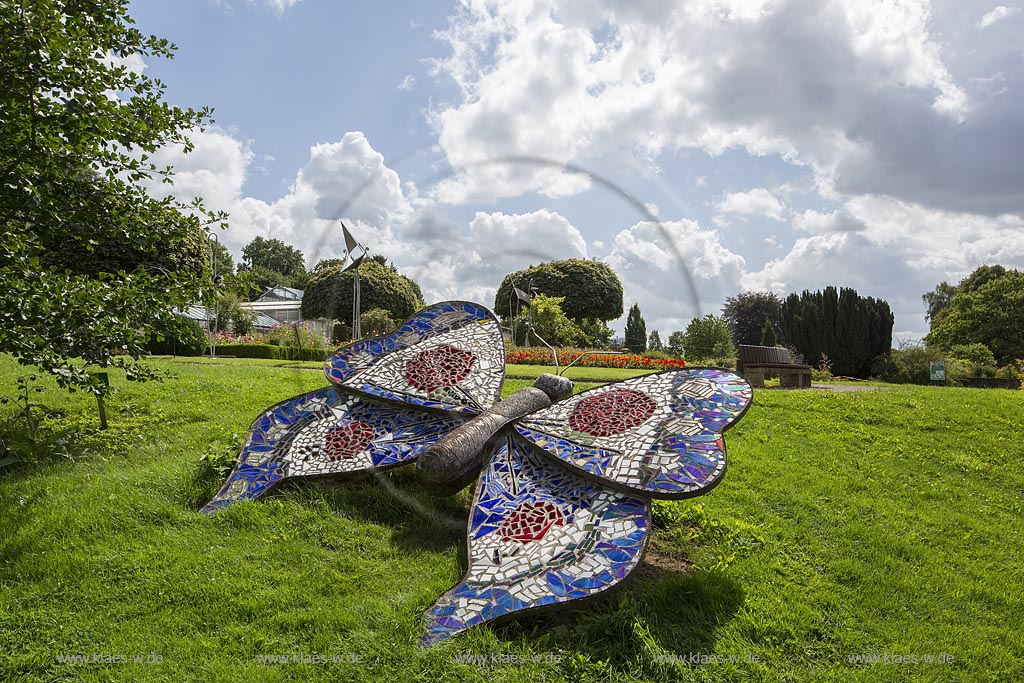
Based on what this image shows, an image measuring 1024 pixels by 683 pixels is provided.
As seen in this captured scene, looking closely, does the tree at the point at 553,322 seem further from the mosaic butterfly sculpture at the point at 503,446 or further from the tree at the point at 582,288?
the mosaic butterfly sculpture at the point at 503,446

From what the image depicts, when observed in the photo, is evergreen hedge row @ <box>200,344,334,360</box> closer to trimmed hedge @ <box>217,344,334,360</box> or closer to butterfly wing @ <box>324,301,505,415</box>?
trimmed hedge @ <box>217,344,334,360</box>

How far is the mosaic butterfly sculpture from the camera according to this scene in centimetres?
381

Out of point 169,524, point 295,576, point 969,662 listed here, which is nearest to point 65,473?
point 169,524

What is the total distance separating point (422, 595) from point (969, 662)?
3.92 metres

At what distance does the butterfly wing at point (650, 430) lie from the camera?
425cm

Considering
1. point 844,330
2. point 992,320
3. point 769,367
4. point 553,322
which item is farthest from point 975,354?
point 553,322

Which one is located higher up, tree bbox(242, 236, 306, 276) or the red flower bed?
tree bbox(242, 236, 306, 276)

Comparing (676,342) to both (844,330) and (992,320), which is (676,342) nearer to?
(844,330)

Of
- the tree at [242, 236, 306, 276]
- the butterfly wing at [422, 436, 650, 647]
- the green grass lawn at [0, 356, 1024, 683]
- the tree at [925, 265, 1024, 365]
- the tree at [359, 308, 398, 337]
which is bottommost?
the green grass lawn at [0, 356, 1024, 683]

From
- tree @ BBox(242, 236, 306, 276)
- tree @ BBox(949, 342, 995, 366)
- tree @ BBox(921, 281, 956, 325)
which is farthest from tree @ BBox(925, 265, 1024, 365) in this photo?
tree @ BBox(242, 236, 306, 276)

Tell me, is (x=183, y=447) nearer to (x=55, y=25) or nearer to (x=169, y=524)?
(x=169, y=524)

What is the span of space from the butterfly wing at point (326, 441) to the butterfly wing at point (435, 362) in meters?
0.16

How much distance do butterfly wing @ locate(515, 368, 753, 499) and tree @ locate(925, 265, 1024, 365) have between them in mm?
31748

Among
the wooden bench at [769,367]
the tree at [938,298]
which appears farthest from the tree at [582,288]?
the tree at [938,298]
